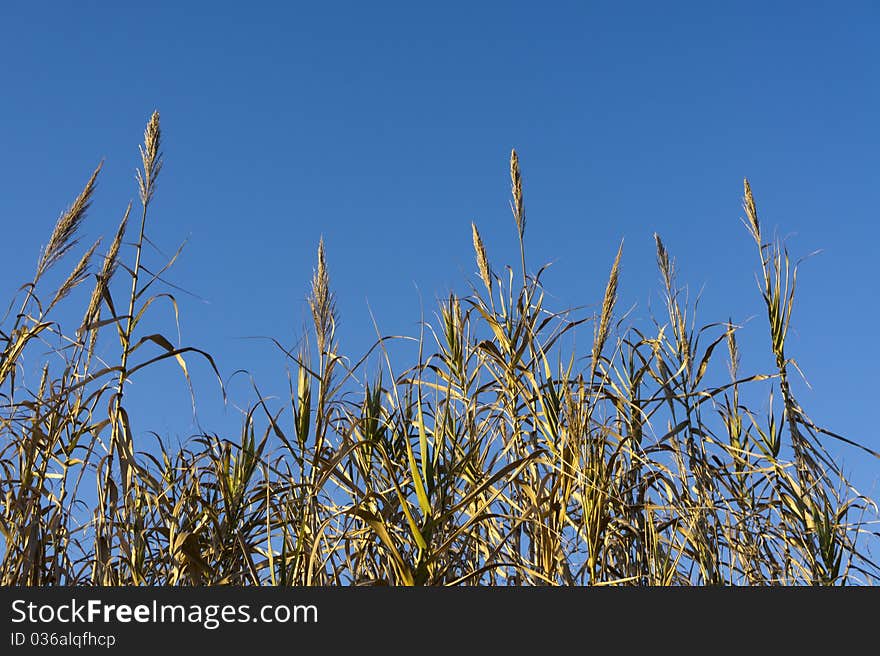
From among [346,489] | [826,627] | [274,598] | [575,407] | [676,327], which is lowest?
[826,627]

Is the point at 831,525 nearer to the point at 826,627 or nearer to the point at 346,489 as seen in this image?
the point at 826,627

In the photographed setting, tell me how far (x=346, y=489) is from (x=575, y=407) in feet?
2.18

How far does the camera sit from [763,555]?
2.74 metres

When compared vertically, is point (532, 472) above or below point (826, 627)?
above

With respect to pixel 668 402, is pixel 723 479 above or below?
below

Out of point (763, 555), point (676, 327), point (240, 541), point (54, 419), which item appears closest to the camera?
point (240, 541)

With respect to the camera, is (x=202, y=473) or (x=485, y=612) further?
(x=202, y=473)

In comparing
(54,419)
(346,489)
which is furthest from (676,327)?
(54,419)

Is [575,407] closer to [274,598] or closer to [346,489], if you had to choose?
[346,489]

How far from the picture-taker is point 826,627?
1.84 m

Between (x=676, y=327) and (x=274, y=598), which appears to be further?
(x=676, y=327)

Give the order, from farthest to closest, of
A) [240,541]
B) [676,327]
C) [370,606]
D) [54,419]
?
1. [676,327]
2. [54,419]
3. [240,541]
4. [370,606]

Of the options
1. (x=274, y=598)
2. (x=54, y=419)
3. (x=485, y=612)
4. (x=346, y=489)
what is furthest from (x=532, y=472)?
(x=54, y=419)

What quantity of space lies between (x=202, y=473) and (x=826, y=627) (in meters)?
1.77
